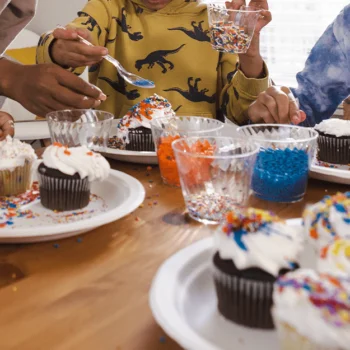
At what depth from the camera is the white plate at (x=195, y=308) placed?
59 cm

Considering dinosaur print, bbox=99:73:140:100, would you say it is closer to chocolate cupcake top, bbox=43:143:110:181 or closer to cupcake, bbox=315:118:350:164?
cupcake, bbox=315:118:350:164

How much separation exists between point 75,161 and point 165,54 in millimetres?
1083

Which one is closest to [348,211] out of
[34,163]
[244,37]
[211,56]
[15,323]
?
[15,323]

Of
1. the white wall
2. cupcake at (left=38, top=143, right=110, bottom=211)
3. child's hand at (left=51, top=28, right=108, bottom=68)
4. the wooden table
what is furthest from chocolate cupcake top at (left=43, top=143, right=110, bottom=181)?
the white wall

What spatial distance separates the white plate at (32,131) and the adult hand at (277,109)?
5.46ft

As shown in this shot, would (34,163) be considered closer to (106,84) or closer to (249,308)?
(249,308)

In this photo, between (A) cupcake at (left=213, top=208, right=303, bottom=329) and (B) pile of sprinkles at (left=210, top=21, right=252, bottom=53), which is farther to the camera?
(B) pile of sprinkles at (left=210, top=21, right=252, bottom=53)

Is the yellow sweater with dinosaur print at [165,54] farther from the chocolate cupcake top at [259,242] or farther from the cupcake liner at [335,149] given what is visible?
the chocolate cupcake top at [259,242]

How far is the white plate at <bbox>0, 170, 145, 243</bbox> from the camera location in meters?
0.89

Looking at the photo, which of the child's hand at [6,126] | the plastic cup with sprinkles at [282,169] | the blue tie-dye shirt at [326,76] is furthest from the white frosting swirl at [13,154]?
the blue tie-dye shirt at [326,76]

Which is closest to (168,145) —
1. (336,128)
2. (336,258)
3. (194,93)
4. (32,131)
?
(336,128)

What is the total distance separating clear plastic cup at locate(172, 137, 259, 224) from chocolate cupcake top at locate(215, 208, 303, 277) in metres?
0.30

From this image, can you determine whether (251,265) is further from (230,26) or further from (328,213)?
(230,26)

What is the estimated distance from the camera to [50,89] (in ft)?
5.21
